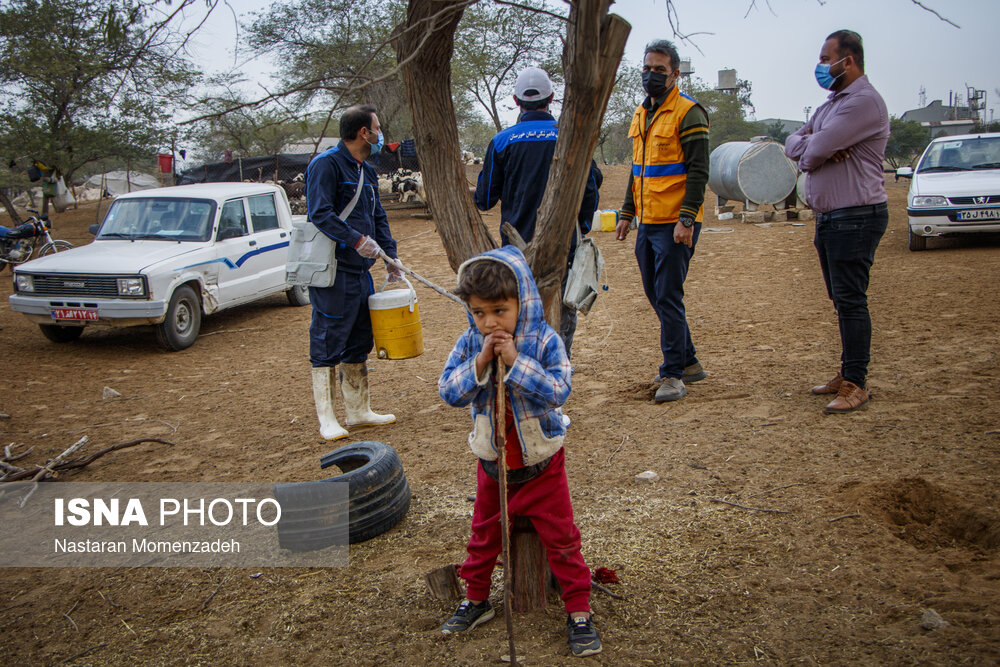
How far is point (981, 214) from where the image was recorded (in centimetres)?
1032

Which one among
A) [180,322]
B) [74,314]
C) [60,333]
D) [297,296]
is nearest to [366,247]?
[180,322]

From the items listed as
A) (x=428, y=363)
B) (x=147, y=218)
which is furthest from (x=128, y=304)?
(x=428, y=363)

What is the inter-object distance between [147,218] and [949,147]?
1166cm

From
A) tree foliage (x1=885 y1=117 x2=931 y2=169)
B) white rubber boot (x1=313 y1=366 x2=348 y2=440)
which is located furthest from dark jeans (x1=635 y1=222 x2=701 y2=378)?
tree foliage (x1=885 y1=117 x2=931 y2=169)

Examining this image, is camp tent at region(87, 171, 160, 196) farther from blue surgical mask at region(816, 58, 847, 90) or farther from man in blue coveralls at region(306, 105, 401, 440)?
blue surgical mask at region(816, 58, 847, 90)

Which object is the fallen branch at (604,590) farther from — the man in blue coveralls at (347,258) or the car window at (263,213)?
the car window at (263,213)

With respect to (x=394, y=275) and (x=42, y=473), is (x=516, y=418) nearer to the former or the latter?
(x=394, y=275)

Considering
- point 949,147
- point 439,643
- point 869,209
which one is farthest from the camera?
point 949,147

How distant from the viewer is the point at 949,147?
1176cm

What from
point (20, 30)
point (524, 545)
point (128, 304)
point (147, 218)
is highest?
point (20, 30)

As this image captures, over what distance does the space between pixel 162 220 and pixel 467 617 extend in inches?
308

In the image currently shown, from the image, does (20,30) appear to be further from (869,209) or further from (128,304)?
(869,209)

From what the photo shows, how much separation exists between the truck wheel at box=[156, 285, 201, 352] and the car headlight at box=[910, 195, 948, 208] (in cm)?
978

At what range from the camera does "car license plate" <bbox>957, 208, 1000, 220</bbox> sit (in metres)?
10.2
